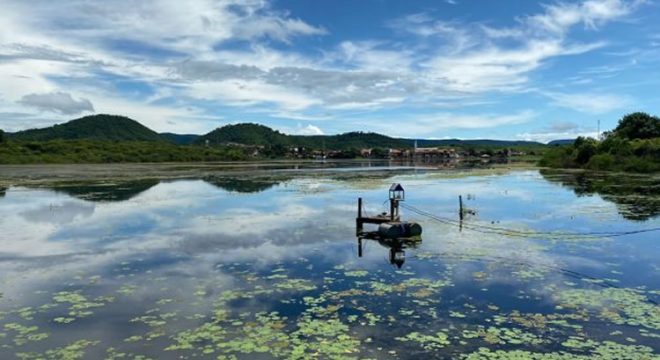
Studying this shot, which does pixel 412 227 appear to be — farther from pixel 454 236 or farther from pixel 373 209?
pixel 373 209

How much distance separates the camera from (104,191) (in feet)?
149

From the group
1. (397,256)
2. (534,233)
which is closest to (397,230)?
(397,256)

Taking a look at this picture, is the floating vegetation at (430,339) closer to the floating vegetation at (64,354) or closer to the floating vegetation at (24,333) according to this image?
the floating vegetation at (64,354)

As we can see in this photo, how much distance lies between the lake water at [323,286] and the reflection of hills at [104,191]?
8718mm

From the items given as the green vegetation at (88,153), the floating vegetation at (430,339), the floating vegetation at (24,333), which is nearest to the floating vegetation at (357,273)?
the floating vegetation at (430,339)

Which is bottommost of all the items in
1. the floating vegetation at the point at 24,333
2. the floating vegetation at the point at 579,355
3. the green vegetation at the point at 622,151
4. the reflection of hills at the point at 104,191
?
the floating vegetation at the point at 579,355

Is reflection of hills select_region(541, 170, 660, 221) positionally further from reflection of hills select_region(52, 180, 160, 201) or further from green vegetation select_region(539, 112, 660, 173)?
reflection of hills select_region(52, 180, 160, 201)

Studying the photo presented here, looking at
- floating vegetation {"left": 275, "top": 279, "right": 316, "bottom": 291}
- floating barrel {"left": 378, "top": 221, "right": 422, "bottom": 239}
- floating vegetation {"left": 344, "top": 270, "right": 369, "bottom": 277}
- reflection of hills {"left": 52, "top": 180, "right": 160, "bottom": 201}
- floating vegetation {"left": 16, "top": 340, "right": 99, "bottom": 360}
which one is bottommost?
floating vegetation {"left": 16, "top": 340, "right": 99, "bottom": 360}

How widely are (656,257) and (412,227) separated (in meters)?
9.73

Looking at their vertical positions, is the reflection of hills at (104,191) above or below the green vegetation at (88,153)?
below

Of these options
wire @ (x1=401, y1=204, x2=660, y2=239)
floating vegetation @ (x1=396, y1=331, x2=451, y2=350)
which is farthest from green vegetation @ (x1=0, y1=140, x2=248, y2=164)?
floating vegetation @ (x1=396, y1=331, x2=451, y2=350)

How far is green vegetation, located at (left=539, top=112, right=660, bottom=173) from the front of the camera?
69.4 m

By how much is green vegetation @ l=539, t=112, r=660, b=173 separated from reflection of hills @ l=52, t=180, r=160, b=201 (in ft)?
209

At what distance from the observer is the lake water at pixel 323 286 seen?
10.9 meters
